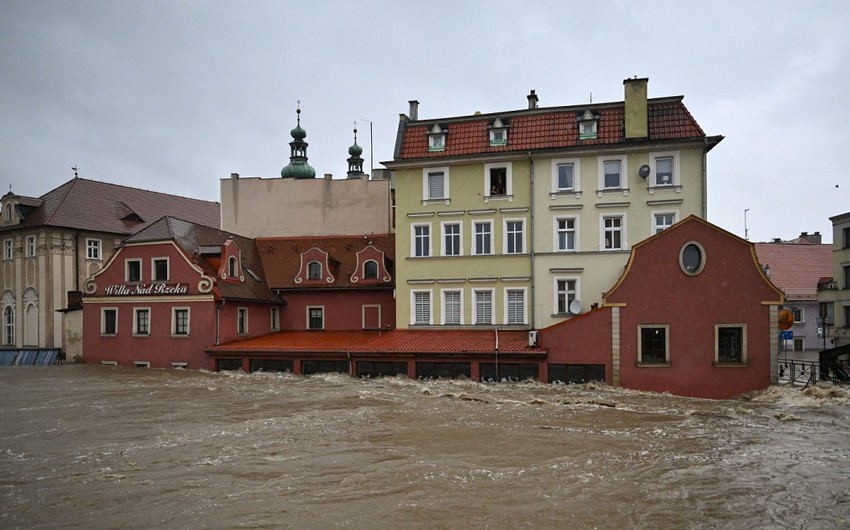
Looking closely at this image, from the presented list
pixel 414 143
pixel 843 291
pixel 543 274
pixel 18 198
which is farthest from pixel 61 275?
pixel 843 291

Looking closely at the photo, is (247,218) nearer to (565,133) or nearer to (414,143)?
(414,143)

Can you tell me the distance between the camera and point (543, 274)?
3362 centimetres

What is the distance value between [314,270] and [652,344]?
2036cm

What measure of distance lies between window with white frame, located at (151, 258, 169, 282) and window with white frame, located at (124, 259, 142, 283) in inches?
37.9

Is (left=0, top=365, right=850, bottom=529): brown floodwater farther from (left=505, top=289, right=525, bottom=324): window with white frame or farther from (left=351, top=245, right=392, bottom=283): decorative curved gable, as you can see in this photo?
(left=351, top=245, right=392, bottom=283): decorative curved gable

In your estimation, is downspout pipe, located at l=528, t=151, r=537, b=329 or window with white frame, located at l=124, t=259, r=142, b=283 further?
window with white frame, located at l=124, t=259, r=142, b=283

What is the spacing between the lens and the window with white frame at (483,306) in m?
34.5

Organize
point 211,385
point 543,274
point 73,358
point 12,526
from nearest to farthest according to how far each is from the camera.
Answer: point 12,526 < point 211,385 < point 543,274 < point 73,358

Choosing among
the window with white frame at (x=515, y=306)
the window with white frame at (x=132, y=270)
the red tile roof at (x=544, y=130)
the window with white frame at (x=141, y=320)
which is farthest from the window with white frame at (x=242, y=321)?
the window with white frame at (x=515, y=306)

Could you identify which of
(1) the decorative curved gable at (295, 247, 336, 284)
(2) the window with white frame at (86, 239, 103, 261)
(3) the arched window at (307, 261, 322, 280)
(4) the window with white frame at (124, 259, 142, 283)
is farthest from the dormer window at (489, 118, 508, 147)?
(2) the window with white frame at (86, 239, 103, 261)

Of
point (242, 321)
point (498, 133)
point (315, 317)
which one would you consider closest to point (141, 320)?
point (242, 321)

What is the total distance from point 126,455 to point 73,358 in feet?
87.2

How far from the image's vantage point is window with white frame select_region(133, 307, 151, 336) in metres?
36.5

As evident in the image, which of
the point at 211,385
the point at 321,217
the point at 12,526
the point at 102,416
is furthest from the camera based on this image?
the point at 321,217
